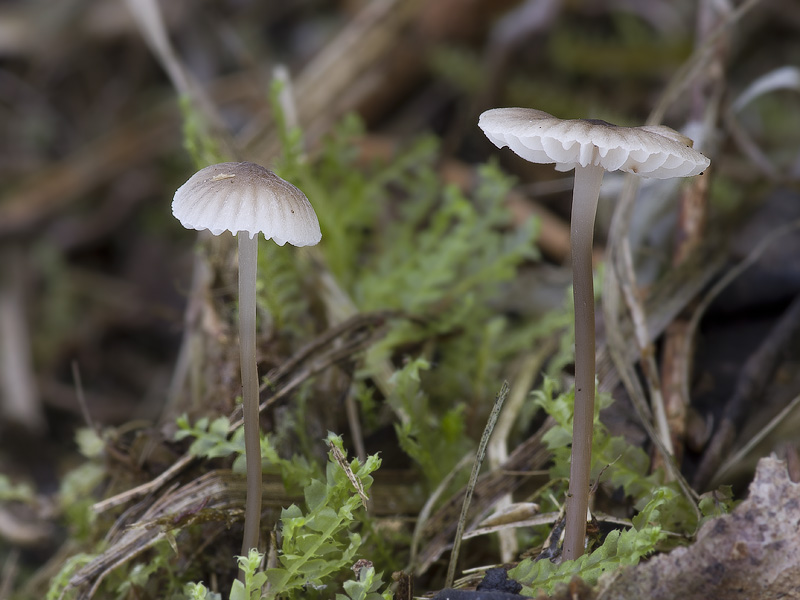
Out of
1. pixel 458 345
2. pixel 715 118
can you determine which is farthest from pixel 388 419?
pixel 715 118

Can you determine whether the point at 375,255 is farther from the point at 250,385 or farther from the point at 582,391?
the point at 582,391

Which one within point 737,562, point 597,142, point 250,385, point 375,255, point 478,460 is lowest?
point 737,562

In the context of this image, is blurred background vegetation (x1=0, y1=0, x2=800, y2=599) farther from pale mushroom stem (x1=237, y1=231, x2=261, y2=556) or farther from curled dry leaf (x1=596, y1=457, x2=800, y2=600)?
curled dry leaf (x1=596, y1=457, x2=800, y2=600)

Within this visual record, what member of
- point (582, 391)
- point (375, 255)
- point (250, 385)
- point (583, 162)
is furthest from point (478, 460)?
point (375, 255)

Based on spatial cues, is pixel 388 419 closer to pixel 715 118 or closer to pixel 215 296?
pixel 215 296

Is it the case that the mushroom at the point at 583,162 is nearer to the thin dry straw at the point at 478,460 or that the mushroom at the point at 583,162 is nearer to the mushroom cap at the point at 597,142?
the mushroom cap at the point at 597,142

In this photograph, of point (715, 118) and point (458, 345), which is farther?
point (715, 118)

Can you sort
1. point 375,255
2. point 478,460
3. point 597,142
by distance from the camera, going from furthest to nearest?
point 375,255 → point 478,460 → point 597,142
